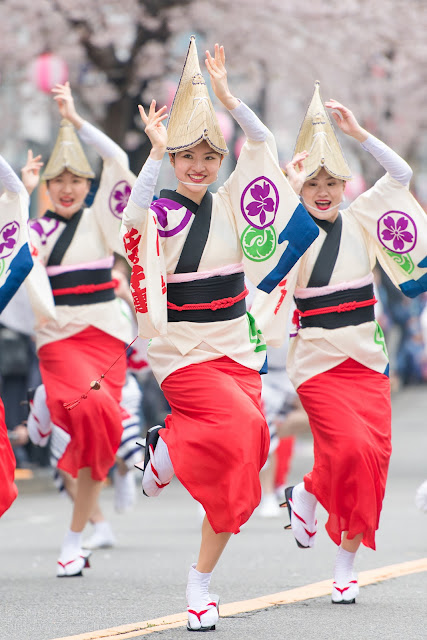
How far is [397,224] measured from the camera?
19.0 feet

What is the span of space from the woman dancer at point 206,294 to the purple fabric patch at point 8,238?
3.18ft

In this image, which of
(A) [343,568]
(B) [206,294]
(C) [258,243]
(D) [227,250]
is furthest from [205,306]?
(A) [343,568]

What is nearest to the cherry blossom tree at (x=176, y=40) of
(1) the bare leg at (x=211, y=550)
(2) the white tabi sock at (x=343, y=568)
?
(2) the white tabi sock at (x=343, y=568)

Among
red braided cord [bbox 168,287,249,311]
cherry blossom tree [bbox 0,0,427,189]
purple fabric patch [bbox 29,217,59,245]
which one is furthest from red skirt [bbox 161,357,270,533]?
cherry blossom tree [bbox 0,0,427,189]

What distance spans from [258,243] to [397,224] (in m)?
0.88

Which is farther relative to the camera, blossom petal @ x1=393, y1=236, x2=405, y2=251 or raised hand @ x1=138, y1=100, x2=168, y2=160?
blossom petal @ x1=393, y1=236, x2=405, y2=251

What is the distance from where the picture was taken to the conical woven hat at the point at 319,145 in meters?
5.82

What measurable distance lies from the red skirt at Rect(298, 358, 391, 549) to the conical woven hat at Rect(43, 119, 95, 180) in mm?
2024

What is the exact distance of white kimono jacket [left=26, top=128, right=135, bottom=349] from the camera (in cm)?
679

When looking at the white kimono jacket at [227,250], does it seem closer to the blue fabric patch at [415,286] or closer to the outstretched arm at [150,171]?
the outstretched arm at [150,171]

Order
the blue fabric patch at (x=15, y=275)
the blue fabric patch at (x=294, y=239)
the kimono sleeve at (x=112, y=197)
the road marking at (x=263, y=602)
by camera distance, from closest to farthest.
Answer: the road marking at (x=263, y=602)
the blue fabric patch at (x=294, y=239)
the blue fabric patch at (x=15, y=275)
the kimono sleeve at (x=112, y=197)

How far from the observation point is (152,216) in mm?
4902

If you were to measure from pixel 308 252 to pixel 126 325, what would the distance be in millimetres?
1601

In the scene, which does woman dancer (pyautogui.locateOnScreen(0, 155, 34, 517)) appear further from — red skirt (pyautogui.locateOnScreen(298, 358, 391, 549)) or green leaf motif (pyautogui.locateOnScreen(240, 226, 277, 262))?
red skirt (pyautogui.locateOnScreen(298, 358, 391, 549))
